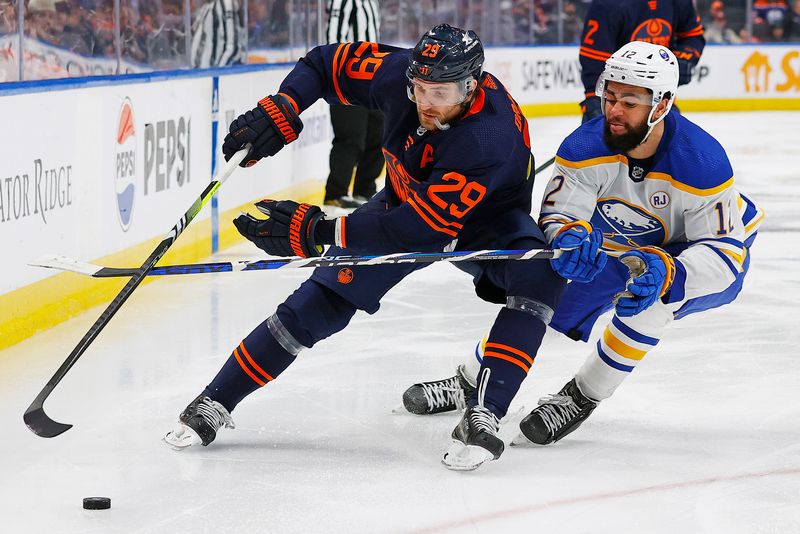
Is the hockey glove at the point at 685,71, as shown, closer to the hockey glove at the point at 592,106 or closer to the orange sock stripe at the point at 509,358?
the hockey glove at the point at 592,106

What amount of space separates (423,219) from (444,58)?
335 mm

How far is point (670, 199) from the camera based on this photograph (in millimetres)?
2816

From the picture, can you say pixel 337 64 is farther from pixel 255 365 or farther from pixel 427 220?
pixel 255 365

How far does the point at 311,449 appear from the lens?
2.84 metres

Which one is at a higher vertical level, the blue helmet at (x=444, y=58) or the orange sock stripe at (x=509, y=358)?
the blue helmet at (x=444, y=58)

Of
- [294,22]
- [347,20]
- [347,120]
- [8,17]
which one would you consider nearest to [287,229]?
[8,17]

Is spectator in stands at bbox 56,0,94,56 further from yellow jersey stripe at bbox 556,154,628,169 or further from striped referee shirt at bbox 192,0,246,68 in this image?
yellow jersey stripe at bbox 556,154,628,169

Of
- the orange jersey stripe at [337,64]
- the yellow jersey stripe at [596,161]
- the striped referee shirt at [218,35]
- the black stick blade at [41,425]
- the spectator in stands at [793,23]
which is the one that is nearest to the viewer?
the black stick blade at [41,425]

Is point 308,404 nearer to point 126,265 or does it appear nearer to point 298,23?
point 126,265

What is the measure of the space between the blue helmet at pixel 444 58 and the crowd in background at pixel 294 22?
6.56 feet

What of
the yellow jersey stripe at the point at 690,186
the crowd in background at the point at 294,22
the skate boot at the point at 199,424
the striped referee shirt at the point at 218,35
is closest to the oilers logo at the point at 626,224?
the yellow jersey stripe at the point at 690,186

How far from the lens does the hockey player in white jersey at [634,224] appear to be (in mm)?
2674

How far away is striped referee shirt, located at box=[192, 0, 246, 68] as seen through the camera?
19.5ft

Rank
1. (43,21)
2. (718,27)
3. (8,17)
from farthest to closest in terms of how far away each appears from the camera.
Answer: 1. (718,27)
2. (43,21)
3. (8,17)
